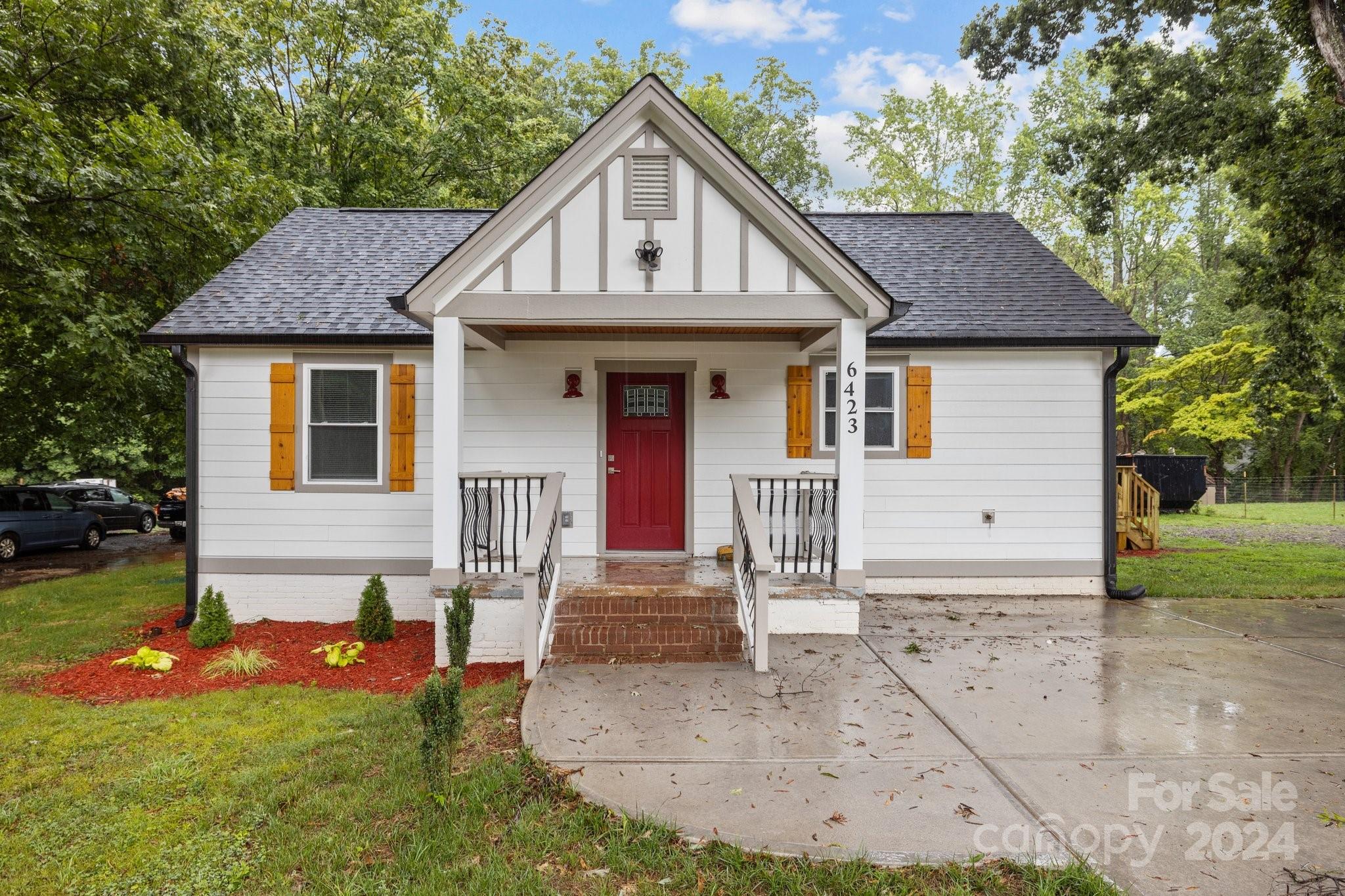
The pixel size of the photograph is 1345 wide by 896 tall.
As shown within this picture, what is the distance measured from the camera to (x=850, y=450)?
18.4ft

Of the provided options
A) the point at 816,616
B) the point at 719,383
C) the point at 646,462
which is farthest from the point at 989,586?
the point at 646,462

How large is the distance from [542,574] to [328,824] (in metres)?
2.52

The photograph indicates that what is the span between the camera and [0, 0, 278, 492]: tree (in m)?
7.86

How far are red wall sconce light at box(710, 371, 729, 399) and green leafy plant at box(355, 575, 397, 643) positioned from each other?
398 cm

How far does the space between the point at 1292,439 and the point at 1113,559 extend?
26.2 m

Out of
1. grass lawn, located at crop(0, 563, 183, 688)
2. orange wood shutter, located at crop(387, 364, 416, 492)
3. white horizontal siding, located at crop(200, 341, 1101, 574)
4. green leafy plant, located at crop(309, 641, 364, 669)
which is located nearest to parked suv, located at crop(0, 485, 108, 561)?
grass lawn, located at crop(0, 563, 183, 688)

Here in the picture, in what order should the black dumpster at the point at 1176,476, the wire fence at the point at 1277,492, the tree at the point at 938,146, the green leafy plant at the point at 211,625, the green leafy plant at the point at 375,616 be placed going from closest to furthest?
the green leafy plant at the point at 211,625, the green leafy plant at the point at 375,616, the black dumpster at the point at 1176,476, the wire fence at the point at 1277,492, the tree at the point at 938,146

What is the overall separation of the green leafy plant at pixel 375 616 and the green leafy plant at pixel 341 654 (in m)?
0.38

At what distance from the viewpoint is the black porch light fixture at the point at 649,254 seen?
17.7ft

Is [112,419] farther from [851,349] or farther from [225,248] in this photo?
[851,349]

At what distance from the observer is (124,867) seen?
107 inches

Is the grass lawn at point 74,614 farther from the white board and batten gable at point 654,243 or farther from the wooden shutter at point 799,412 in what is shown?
the wooden shutter at point 799,412

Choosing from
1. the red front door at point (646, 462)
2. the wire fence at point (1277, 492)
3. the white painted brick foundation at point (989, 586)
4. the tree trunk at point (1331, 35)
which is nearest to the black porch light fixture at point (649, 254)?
the red front door at point (646, 462)

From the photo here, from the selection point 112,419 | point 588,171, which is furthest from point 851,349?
point 112,419
